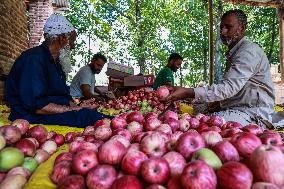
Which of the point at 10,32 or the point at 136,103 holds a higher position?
the point at 10,32

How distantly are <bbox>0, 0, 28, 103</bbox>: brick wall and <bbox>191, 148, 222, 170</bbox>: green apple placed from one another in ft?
20.6

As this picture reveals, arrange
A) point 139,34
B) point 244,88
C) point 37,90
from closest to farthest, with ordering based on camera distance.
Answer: point 37,90 → point 244,88 → point 139,34

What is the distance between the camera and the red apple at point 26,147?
244cm

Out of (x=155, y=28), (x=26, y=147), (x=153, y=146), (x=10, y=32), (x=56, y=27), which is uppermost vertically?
(x=155, y=28)

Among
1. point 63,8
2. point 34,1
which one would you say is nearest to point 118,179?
point 34,1

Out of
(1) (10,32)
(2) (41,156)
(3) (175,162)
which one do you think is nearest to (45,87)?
(2) (41,156)

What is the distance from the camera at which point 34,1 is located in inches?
463

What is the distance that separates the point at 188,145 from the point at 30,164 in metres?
1.17

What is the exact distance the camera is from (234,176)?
1.39 meters

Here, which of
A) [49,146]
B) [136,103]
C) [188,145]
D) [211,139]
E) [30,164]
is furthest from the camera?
[136,103]

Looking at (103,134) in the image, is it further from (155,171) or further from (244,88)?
(244,88)

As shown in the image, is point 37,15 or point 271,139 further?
point 37,15

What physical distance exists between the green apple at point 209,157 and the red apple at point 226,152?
6 centimetres

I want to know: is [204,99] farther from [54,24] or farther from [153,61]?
[153,61]
